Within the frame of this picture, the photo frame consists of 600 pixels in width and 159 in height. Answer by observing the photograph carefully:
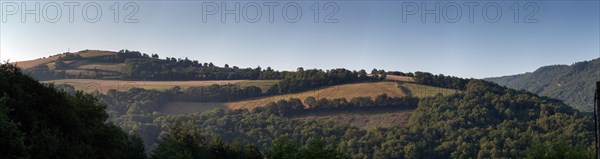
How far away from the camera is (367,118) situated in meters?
173

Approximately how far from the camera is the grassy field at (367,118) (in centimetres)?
16638

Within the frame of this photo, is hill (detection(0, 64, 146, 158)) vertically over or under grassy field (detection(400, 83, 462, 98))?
over

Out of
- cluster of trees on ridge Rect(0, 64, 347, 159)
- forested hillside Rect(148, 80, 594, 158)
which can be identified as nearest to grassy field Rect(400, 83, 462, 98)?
forested hillside Rect(148, 80, 594, 158)

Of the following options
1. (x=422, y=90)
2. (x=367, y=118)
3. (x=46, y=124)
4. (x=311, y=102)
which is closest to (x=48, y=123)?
(x=46, y=124)

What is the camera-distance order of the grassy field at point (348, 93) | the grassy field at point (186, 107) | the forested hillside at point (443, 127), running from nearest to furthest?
the forested hillside at point (443, 127), the grassy field at point (186, 107), the grassy field at point (348, 93)

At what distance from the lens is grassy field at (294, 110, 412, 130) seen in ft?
546

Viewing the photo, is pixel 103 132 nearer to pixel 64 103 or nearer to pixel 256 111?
pixel 64 103

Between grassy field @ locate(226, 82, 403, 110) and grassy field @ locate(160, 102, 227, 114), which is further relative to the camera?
grassy field @ locate(226, 82, 403, 110)

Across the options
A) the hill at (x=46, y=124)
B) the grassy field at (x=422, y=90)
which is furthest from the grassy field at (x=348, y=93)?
the hill at (x=46, y=124)

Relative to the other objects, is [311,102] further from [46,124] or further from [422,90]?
[46,124]

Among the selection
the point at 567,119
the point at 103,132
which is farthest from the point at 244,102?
the point at 103,132

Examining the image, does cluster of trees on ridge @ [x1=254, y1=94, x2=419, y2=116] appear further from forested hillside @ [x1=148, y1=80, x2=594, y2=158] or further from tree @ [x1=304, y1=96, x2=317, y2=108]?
forested hillside @ [x1=148, y1=80, x2=594, y2=158]

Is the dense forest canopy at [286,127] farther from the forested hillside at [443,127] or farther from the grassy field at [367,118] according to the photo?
the grassy field at [367,118]

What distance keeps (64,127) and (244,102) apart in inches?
6295
